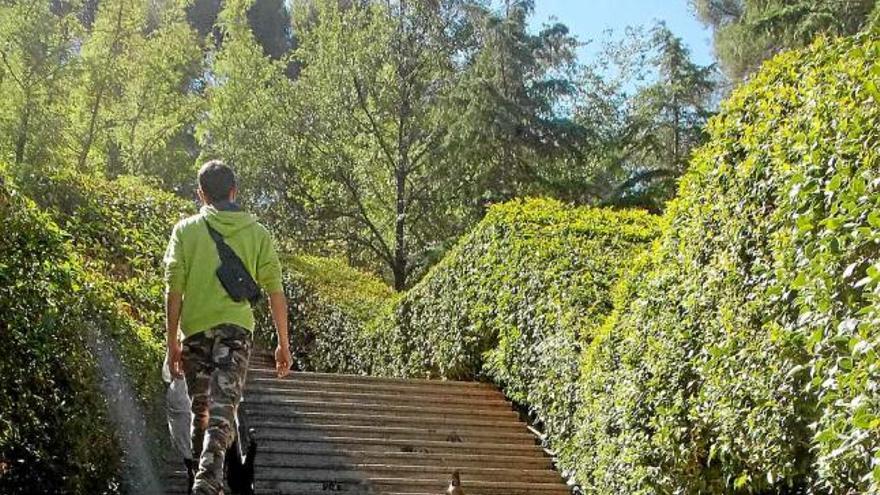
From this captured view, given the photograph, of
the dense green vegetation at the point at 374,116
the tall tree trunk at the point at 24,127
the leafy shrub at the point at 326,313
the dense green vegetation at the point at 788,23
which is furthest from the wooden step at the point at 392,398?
the tall tree trunk at the point at 24,127

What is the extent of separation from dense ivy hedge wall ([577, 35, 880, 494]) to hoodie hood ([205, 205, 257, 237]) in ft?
8.20

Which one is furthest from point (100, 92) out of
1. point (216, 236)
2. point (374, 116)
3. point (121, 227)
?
point (216, 236)

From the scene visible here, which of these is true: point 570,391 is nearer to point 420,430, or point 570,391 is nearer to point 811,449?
point 420,430

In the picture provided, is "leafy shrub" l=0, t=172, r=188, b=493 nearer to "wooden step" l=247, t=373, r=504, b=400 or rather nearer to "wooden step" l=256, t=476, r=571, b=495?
"wooden step" l=256, t=476, r=571, b=495

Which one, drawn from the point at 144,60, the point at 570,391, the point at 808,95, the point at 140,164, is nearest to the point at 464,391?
the point at 570,391

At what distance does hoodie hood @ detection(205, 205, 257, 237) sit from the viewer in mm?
5039

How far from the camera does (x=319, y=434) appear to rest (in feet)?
27.7

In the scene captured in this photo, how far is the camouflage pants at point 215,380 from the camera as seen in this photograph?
185 inches

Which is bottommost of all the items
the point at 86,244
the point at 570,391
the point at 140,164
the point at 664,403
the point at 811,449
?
the point at 811,449

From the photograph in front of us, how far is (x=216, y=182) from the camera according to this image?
511cm

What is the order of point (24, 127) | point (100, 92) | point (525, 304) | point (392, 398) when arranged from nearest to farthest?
point (392, 398) → point (525, 304) → point (24, 127) → point (100, 92)

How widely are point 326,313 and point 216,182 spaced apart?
12118 mm

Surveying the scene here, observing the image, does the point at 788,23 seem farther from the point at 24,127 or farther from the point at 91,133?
the point at 91,133

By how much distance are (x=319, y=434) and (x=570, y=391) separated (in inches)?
83.9
